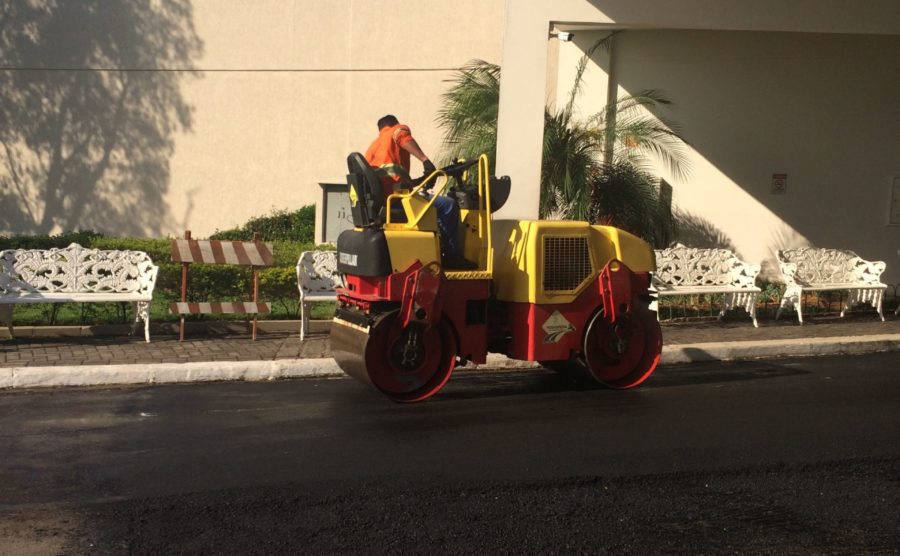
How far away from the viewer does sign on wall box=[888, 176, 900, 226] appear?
16.9 m

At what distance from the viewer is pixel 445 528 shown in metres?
5.36

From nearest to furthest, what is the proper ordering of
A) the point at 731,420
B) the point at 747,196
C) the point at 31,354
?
the point at 731,420
the point at 31,354
the point at 747,196

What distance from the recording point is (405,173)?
8578 millimetres

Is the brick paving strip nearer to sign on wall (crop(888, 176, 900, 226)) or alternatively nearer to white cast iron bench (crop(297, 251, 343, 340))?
white cast iron bench (crop(297, 251, 343, 340))

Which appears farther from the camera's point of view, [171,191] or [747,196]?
[171,191]

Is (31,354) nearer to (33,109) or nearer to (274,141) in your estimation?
(274,141)

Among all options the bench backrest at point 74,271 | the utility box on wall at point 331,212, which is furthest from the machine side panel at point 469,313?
the utility box on wall at point 331,212

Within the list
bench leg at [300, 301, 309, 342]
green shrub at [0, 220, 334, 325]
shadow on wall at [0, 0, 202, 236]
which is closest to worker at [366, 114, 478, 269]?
bench leg at [300, 301, 309, 342]

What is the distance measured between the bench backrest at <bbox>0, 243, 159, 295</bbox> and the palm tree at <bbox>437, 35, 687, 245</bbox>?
16.5ft

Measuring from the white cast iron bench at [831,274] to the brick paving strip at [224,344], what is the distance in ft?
2.52

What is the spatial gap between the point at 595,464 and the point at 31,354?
6.01 metres

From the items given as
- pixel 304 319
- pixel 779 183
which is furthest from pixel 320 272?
pixel 779 183

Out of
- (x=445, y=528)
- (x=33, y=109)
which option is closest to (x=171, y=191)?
(x=33, y=109)

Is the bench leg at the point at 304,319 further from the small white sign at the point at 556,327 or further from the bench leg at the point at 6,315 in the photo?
the small white sign at the point at 556,327
